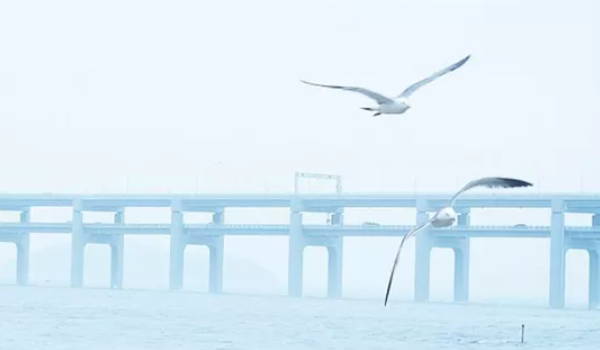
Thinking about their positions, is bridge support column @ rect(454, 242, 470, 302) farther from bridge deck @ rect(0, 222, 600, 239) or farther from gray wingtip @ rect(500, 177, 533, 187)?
gray wingtip @ rect(500, 177, 533, 187)

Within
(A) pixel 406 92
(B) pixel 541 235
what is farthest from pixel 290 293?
(A) pixel 406 92

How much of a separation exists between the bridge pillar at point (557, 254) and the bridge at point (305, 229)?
9 centimetres

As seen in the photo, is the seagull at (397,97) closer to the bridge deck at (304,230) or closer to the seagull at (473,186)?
the seagull at (473,186)

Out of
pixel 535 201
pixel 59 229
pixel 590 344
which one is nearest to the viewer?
pixel 590 344

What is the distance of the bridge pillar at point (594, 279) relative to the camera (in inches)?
6147

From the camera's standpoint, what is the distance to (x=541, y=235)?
147m

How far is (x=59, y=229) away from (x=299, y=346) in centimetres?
11543

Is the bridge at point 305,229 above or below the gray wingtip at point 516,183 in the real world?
below

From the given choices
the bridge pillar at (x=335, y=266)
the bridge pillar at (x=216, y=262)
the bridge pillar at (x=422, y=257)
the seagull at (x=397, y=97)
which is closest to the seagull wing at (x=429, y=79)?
the seagull at (x=397, y=97)

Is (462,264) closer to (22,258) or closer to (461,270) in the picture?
(461,270)

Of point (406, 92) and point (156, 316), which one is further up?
point (406, 92)

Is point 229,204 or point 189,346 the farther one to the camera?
point 229,204

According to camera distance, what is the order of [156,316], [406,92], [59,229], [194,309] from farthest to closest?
[59,229]
[194,309]
[156,316]
[406,92]

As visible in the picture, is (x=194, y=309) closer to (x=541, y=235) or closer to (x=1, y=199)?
(x=541, y=235)
